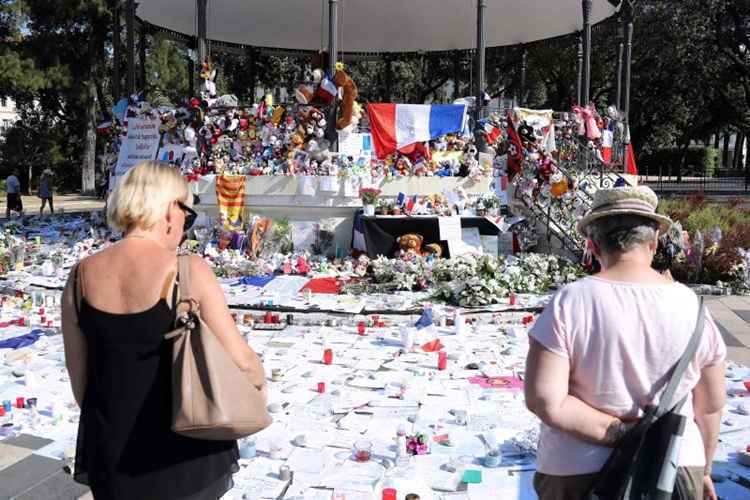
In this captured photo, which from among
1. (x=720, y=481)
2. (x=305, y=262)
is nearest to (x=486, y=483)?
(x=720, y=481)

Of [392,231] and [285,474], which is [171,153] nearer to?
[392,231]

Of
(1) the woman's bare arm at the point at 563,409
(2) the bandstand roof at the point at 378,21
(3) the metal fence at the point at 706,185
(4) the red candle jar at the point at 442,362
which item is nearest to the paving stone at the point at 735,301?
(4) the red candle jar at the point at 442,362

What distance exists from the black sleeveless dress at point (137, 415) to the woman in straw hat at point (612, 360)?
116 cm

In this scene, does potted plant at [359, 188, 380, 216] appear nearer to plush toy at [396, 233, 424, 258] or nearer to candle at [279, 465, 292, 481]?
plush toy at [396, 233, 424, 258]

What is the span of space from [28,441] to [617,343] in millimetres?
4090

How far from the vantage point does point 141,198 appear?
2.20 meters

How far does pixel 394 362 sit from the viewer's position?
21.2 feet

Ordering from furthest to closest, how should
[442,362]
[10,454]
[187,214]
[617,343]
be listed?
[442,362] → [10,454] → [187,214] → [617,343]

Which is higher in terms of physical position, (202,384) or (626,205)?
→ (626,205)

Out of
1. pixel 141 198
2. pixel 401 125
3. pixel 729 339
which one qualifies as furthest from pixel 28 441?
pixel 401 125

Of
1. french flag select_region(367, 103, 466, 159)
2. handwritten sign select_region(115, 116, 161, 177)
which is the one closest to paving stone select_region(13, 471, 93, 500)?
french flag select_region(367, 103, 466, 159)

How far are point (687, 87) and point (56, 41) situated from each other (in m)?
27.7

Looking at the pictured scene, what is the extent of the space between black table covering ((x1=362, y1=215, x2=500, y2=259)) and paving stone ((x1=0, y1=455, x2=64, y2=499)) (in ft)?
23.4

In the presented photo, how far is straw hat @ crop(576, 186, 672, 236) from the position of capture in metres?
2.21
